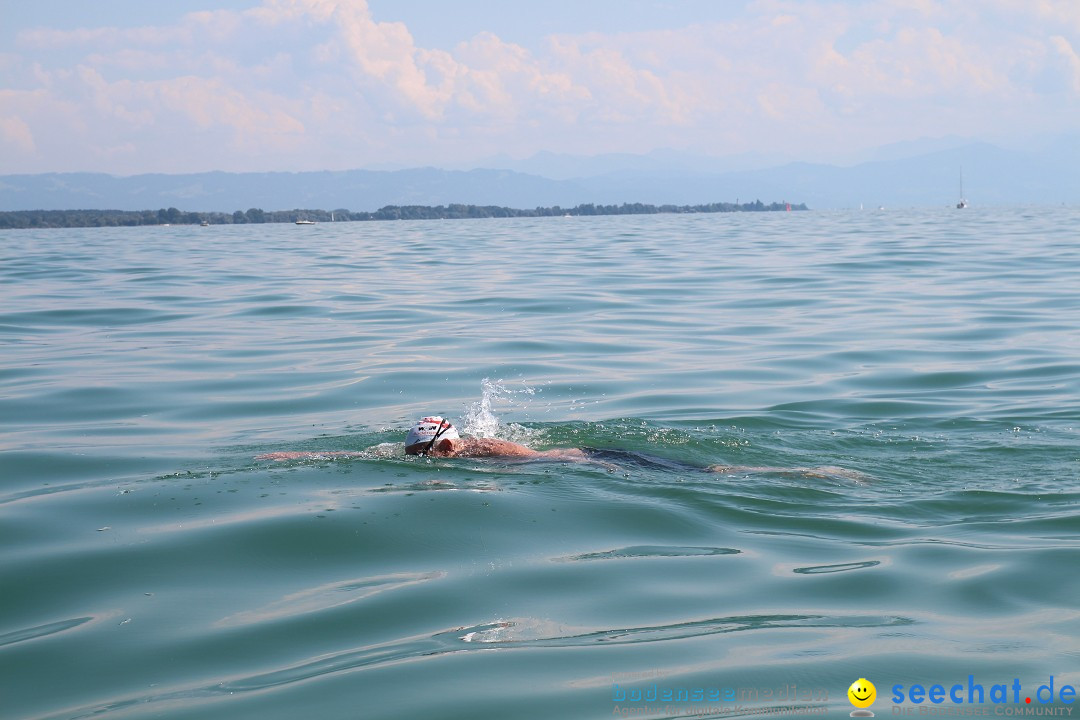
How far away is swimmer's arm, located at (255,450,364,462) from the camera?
10633 millimetres

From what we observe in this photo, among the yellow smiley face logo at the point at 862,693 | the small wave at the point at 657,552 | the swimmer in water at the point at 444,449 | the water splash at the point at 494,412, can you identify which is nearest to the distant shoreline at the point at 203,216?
the water splash at the point at 494,412

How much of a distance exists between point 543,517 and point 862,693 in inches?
153

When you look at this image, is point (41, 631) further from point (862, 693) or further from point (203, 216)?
point (203, 216)

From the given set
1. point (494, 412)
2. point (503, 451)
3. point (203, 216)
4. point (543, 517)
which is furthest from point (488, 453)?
point (203, 216)

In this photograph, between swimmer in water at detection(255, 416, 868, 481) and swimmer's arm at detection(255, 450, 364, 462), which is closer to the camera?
swimmer in water at detection(255, 416, 868, 481)

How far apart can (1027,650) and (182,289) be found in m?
26.6

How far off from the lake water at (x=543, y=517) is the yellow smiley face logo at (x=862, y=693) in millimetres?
45

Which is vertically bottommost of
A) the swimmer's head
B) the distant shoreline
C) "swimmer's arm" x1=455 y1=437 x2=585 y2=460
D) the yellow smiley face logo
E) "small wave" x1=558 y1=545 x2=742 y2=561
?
"small wave" x1=558 y1=545 x2=742 y2=561

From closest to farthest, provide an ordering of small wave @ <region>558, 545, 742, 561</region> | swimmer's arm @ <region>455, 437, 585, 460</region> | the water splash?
small wave @ <region>558, 545, 742, 561</region>
swimmer's arm @ <region>455, 437, 585, 460</region>
the water splash

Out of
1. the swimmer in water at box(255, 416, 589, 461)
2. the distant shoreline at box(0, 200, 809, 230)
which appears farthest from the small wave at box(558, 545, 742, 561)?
the distant shoreline at box(0, 200, 809, 230)

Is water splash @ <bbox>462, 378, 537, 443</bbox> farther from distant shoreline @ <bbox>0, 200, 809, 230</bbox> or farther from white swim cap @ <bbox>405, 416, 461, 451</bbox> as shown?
distant shoreline @ <bbox>0, 200, 809, 230</bbox>

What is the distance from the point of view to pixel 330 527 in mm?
8484

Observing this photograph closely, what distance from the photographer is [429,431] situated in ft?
35.3

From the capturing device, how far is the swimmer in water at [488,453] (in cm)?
1045
